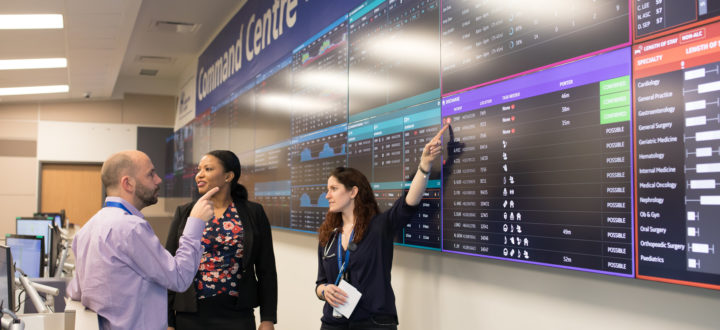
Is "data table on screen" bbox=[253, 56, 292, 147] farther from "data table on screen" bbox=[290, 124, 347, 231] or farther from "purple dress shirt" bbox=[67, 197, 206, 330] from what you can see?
"purple dress shirt" bbox=[67, 197, 206, 330]

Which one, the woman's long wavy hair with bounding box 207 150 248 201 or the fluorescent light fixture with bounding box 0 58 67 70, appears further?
the fluorescent light fixture with bounding box 0 58 67 70

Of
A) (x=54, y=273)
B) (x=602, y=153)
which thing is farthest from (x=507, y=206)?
(x=54, y=273)

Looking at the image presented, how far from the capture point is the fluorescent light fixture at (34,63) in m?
6.80

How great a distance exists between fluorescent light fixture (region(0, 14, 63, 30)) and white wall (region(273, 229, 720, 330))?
4.32m

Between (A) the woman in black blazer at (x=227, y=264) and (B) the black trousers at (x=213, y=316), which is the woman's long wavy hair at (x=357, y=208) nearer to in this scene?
(A) the woman in black blazer at (x=227, y=264)

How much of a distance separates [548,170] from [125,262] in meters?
1.40

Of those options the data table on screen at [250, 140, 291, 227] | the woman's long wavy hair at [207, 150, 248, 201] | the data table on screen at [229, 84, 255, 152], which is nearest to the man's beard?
the woman's long wavy hair at [207, 150, 248, 201]

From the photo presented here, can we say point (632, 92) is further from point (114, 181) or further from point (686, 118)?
point (114, 181)

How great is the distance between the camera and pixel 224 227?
97.7 inches

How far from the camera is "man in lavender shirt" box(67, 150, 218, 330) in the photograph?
1839mm

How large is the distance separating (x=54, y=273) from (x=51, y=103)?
22.0 ft

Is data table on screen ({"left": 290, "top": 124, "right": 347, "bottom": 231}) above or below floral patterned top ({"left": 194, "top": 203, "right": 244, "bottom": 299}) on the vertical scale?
above

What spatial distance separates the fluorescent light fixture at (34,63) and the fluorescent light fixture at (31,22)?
4.97ft

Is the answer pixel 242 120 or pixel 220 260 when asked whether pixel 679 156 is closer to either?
pixel 220 260
